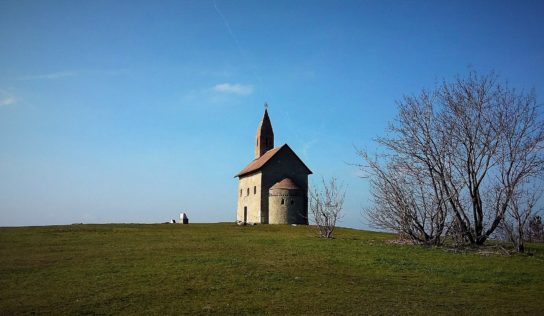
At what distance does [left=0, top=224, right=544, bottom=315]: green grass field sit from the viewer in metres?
9.77

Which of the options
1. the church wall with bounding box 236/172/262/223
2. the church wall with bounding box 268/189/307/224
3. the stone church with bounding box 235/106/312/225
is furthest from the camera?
the church wall with bounding box 236/172/262/223

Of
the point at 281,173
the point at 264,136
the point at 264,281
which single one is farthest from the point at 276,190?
the point at 264,281

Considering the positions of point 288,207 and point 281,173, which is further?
point 281,173

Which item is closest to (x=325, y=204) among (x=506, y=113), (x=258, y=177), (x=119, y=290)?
(x=506, y=113)

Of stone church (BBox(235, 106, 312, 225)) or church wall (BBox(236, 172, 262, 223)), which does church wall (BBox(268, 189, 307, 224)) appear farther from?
church wall (BBox(236, 172, 262, 223))

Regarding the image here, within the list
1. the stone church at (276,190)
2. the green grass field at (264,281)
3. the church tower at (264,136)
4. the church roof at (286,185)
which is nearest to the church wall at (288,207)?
the stone church at (276,190)

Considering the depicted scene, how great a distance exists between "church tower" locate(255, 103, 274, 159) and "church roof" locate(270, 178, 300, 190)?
10.8 meters

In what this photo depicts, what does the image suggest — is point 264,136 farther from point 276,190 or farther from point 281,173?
point 276,190

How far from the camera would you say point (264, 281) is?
12281 millimetres

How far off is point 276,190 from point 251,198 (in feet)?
21.8

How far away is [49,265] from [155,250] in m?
4.62

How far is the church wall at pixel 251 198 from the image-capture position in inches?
1950

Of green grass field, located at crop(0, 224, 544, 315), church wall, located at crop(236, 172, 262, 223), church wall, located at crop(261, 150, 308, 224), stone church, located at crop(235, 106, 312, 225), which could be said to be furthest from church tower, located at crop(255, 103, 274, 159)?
green grass field, located at crop(0, 224, 544, 315)

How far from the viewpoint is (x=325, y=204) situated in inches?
1033
